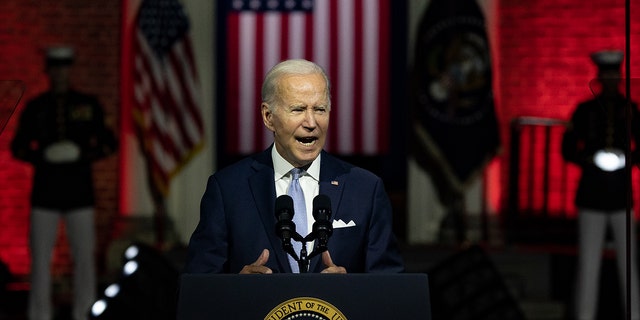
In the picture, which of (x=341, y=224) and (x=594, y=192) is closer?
(x=341, y=224)

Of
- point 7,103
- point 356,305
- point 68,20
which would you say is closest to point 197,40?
point 68,20

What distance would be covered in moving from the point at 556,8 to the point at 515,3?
1.05 feet

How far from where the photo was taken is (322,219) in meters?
3.18

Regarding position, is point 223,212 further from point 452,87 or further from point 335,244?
point 452,87

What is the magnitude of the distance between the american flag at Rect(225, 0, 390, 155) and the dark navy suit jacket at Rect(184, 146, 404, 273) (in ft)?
19.1

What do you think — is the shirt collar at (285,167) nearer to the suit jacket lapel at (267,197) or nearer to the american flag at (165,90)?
the suit jacket lapel at (267,197)

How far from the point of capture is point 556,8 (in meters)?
10.0

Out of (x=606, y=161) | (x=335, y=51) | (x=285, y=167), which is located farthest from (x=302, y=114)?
(x=335, y=51)

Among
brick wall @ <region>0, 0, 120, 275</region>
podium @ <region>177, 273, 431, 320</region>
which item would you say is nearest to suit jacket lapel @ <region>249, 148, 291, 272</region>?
podium @ <region>177, 273, 431, 320</region>

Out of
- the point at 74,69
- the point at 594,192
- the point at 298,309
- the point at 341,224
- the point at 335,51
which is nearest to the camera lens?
the point at 298,309

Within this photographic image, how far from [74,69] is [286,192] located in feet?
21.7

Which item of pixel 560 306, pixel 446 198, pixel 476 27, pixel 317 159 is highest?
pixel 476 27

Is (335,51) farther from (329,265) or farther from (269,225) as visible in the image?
(329,265)

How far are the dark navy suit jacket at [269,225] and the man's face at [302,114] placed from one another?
0.15 meters
